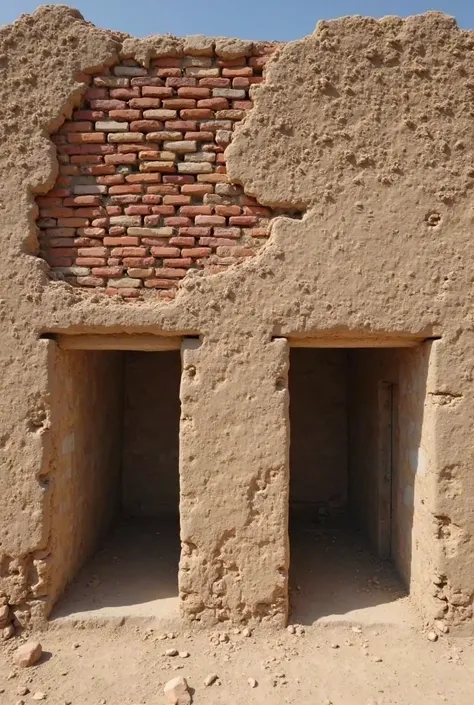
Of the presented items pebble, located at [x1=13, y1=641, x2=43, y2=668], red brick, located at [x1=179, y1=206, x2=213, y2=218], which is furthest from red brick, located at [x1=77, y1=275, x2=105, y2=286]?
pebble, located at [x1=13, y1=641, x2=43, y2=668]

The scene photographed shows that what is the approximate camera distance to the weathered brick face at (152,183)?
362cm

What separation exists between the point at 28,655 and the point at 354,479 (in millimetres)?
3590

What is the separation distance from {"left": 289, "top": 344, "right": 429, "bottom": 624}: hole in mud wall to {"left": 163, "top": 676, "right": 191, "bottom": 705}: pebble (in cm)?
95

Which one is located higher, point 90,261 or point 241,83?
point 241,83

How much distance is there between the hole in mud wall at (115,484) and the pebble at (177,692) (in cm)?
58

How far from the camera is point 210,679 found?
3.08m

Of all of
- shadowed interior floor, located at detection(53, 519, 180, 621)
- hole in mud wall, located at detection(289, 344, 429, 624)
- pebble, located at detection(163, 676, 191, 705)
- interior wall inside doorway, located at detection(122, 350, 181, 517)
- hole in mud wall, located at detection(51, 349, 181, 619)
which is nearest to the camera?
pebble, located at detection(163, 676, 191, 705)

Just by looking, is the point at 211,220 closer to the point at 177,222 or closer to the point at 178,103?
the point at 177,222

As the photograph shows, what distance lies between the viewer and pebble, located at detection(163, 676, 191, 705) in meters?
2.91

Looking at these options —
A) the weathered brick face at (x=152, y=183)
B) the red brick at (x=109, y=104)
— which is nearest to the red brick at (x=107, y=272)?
the weathered brick face at (x=152, y=183)

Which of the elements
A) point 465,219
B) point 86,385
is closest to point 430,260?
point 465,219

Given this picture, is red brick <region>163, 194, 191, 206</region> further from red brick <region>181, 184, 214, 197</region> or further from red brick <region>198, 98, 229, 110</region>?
red brick <region>198, 98, 229, 110</region>

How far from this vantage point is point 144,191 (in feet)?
12.1

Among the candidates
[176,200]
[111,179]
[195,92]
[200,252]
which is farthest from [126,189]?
[195,92]
